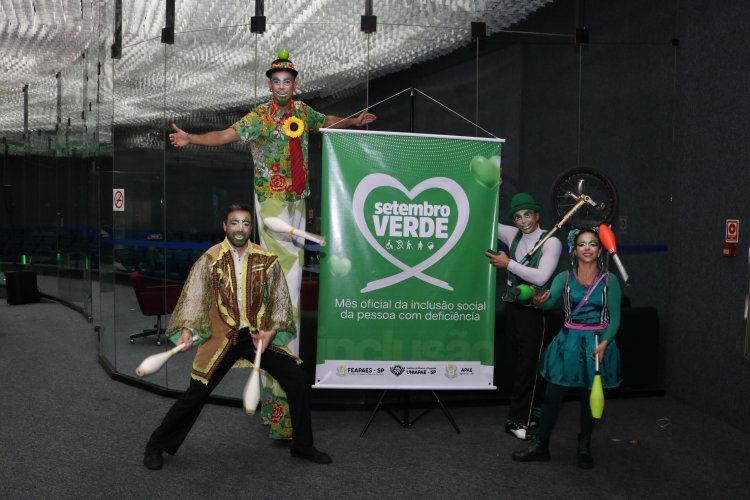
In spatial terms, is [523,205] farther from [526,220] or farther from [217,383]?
[217,383]

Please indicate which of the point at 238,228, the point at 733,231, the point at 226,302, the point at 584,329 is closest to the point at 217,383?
the point at 226,302

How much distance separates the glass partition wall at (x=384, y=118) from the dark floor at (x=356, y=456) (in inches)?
27.2

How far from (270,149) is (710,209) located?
2.93m

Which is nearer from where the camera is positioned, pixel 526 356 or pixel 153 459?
pixel 153 459

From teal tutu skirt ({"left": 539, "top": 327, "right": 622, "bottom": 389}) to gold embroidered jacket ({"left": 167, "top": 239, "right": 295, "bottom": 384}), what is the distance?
1382 mm

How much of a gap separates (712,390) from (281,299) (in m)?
2.97

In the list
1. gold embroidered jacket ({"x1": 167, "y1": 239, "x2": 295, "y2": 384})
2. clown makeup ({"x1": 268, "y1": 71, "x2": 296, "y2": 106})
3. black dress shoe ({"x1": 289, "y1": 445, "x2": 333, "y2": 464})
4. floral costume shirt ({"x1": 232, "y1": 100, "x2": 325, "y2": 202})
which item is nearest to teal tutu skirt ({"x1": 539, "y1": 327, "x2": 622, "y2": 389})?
black dress shoe ({"x1": 289, "y1": 445, "x2": 333, "y2": 464})

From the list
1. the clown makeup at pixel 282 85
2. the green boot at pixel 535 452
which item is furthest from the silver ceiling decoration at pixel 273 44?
the green boot at pixel 535 452

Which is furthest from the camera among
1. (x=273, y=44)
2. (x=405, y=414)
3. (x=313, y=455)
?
(x=273, y=44)

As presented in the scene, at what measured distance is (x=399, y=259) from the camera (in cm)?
344

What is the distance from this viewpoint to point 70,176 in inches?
376

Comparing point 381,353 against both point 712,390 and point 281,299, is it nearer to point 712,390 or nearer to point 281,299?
point 281,299

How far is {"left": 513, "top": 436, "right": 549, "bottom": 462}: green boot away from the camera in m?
3.28

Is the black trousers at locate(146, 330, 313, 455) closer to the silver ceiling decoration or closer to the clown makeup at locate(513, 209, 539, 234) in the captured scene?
the clown makeup at locate(513, 209, 539, 234)
